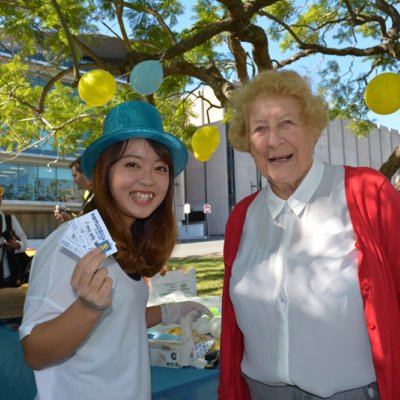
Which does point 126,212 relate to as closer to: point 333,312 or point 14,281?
point 333,312

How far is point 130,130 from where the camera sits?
156 cm

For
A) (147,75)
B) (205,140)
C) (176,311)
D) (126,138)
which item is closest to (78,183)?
(147,75)

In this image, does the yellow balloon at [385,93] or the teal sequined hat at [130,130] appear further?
the yellow balloon at [385,93]

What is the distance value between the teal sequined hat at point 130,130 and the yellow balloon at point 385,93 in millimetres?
3104

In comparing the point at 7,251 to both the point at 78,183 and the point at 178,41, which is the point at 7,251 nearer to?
the point at 78,183

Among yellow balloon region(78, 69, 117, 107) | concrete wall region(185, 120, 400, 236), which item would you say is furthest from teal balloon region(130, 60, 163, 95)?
concrete wall region(185, 120, 400, 236)

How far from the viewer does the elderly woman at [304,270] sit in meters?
1.40

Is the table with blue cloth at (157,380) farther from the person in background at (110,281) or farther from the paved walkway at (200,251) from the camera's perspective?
the paved walkway at (200,251)

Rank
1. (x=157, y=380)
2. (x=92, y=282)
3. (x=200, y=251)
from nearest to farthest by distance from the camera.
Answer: (x=92, y=282) → (x=157, y=380) → (x=200, y=251)

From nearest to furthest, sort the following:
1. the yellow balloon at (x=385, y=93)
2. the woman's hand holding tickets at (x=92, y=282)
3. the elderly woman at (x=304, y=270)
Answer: the woman's hand holding tickets at (x=92, y=282) < the elderly woman at (x=304, y=270) < the yellow balloon at (x=385, y=93)

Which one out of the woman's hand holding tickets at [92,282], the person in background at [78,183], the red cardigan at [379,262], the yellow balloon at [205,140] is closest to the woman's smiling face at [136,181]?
the person in background at [78,183]

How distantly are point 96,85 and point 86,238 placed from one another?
3514mm

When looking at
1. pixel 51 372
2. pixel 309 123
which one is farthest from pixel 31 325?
pixel 309 123

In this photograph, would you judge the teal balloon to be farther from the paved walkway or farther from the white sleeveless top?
the paved walkway
